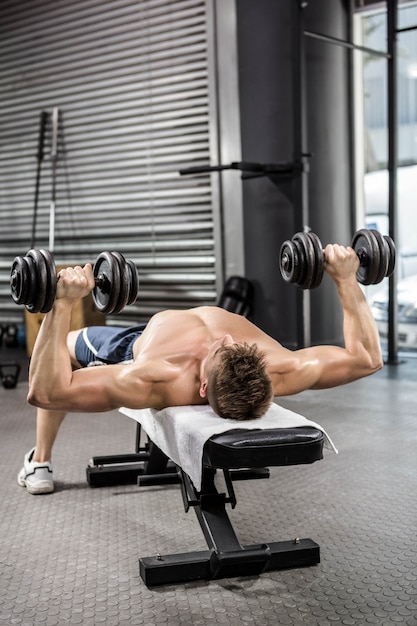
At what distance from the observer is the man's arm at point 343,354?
7.61 ft

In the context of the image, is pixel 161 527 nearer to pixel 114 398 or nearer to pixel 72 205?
pixel 114 398

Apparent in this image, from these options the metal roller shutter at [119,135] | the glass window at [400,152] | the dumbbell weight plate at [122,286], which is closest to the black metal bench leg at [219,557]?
the dumbbell weight plate at [122,286]

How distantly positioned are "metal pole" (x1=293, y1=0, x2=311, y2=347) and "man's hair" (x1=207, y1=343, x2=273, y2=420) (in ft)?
9.60

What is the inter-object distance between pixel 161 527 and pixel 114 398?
22.5 inches

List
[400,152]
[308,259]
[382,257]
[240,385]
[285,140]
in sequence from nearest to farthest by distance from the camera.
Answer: [240,385] → [308,259] → [382,257] → [285,140] → [400,152]

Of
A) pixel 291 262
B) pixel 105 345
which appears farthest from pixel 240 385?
pixel 105 345

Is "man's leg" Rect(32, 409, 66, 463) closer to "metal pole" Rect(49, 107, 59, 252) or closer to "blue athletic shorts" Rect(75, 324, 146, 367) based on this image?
"blue athletic shorts" Rect(75, 324, 146, 367)

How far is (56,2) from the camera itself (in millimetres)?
6746

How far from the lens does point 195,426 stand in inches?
80.5

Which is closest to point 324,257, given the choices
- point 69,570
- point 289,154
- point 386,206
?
point 69,570

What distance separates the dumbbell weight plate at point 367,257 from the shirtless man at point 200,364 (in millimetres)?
83

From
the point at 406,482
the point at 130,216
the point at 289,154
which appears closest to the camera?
the point at 406,482

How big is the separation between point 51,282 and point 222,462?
0.70m

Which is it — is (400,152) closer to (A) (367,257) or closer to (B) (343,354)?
(A) (367,257)
